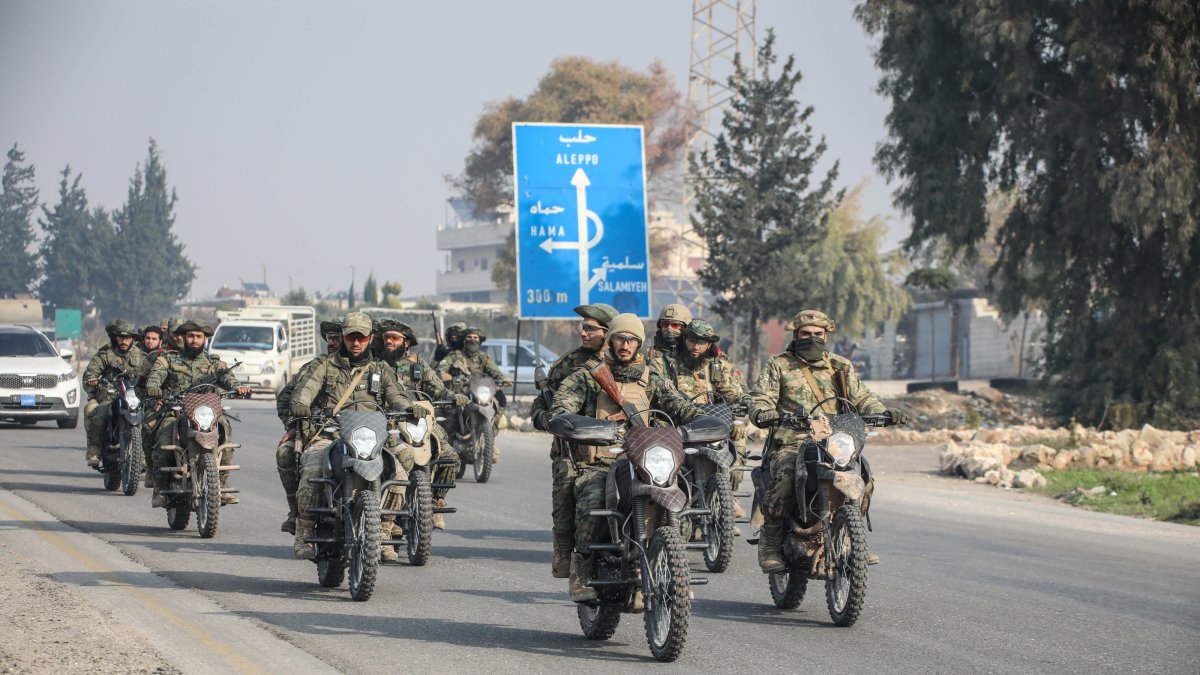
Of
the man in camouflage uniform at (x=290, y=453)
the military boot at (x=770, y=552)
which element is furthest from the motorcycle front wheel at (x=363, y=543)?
the military boot at (x=770, y=552)

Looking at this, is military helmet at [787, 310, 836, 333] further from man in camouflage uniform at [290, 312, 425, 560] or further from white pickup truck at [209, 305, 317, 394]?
white pickup truck at [209, 305, 317, 394]

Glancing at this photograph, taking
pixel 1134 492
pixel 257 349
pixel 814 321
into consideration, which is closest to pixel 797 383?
pixel 814 321

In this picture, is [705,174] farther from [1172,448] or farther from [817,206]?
[1172,448]

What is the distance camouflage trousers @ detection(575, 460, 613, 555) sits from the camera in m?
8.38

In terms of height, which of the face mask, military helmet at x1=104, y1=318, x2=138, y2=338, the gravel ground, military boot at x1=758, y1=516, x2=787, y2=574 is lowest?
the gravel ground

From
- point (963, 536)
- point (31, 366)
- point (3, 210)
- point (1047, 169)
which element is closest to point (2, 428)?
point (31, 366)

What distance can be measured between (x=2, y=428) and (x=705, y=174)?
22.4m

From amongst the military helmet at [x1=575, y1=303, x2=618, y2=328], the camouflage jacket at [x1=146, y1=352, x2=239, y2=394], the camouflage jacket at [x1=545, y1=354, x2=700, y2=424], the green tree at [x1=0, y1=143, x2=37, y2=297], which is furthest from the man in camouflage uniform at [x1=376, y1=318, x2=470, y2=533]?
the green tree at [x1=0, y1=143, x2=37, y2=297]

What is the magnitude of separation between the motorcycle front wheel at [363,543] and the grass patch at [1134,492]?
1092 centimetres

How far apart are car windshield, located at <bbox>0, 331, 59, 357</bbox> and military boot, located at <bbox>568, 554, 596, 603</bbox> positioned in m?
20.9

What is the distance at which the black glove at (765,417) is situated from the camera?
9.83m

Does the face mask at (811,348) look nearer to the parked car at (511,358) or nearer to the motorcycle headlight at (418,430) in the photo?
the motorcycle headlight at (418,430)

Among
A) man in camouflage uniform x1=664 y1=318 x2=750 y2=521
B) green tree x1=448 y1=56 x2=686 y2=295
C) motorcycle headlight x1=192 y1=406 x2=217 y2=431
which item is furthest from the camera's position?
green tree x1=448 y1=56 x2=686 y2=295

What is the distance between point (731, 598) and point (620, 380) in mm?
2423
